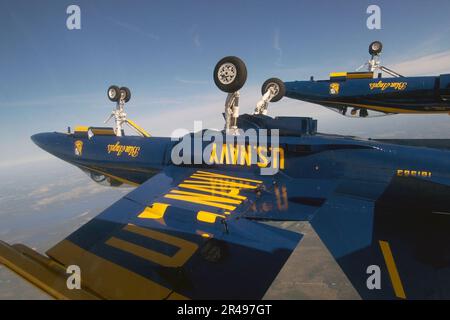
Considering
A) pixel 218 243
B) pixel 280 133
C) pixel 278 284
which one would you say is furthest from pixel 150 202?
pixel 278 284

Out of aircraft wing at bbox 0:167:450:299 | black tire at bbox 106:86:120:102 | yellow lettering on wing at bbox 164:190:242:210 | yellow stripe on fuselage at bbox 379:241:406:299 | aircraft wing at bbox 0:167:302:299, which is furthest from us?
black tire at bbox 106:86:120:102

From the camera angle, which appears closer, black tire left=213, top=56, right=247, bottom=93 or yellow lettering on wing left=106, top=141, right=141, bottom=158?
black tire left=213, top=56, right=247, bottom=93

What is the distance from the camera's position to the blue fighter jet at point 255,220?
316cm

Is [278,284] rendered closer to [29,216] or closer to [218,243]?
[218,243]

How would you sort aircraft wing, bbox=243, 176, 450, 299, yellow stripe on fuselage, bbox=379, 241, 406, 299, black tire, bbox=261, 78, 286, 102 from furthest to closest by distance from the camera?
black tire, bbox=261, 78, 286, 102
aircraft wing, bbox=243, 176, 450, 299
yellow stripe on fuselage, bbox=379, 241, 406, 299

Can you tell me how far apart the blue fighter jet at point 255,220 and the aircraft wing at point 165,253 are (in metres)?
0.02

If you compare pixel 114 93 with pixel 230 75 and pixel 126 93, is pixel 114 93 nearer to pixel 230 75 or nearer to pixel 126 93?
pixel 126 93

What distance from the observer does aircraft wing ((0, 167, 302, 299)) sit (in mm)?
2945

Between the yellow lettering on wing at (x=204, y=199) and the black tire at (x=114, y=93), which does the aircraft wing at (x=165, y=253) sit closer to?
the yellow lettering on wing at (x=204, y=199)

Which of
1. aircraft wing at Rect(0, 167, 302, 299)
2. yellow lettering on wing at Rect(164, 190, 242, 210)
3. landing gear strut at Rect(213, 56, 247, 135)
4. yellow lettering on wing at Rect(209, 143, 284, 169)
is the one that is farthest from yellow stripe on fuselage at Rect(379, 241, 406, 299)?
landing gear strut at Rect(213, 56, 247, 135)

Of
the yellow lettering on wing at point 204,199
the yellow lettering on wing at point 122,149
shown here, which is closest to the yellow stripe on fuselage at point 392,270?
the yellow lettering on wing at point 204,199

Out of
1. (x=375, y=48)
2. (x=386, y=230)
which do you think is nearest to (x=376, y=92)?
(x=375, y=48)

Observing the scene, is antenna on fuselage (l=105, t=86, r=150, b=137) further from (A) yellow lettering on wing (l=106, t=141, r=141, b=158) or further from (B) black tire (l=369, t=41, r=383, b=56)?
(B) black tire (l=369, t=41, r=383, b=56)

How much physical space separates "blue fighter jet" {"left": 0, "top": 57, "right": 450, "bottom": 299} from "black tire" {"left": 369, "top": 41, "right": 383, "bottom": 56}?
50.2ft
